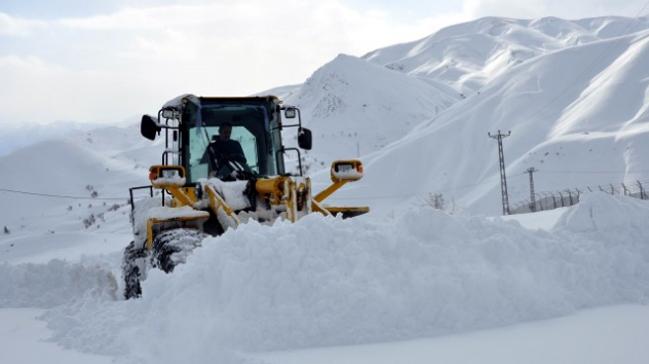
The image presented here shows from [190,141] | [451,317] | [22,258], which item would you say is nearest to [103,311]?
[190,141]

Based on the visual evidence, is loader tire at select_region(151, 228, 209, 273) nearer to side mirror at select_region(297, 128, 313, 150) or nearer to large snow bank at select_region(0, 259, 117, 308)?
large snow bank at select_region(0, 259, 117, 308)

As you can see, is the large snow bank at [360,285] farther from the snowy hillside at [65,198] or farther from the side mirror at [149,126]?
the snowy hillside at [65,198]


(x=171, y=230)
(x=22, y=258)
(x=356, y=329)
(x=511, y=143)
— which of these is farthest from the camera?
(x=511, y=143)

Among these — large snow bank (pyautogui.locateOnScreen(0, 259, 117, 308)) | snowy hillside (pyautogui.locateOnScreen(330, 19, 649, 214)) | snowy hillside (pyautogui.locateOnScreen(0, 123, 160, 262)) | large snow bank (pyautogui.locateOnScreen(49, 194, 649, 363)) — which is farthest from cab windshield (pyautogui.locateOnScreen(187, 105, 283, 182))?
snowy hillside (pyautogui.locateOnScreen(330, 19, 649, 214))

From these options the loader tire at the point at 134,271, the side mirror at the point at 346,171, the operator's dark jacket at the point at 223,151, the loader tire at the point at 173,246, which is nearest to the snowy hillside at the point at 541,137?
the side mirror at the point at 346,171

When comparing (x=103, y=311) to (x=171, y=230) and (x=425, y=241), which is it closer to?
(x=171, y=230)

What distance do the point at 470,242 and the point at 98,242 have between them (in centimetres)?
1562

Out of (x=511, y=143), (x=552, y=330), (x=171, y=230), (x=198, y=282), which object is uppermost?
(x=511, y=143)

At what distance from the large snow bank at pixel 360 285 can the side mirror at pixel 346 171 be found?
6.90ft

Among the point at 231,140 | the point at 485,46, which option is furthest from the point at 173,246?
the point at 485,46

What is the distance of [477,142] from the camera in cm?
5428

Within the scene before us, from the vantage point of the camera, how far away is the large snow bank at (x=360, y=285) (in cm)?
351

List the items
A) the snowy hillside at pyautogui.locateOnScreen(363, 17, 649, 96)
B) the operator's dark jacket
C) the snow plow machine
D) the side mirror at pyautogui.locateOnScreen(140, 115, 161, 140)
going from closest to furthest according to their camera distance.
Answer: the snow plow machine
the side mirror at pyautogui.locateOnScreen(140, 115, 161, 140)
the operator's dark jacket
the snowy hillside at pyautogui.locateOnScreen(363, 17, 649, 96)

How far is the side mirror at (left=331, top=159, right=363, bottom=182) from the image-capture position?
6.53 meters
